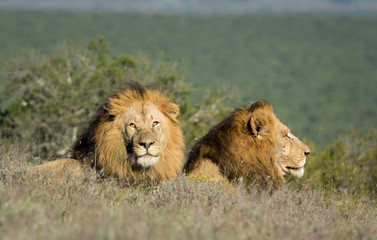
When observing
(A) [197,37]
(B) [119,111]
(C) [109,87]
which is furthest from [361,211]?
(A) [197,37]

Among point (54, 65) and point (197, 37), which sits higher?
point (197, 37)

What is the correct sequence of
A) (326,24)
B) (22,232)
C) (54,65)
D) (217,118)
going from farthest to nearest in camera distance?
(326,24) < (54,65) < (217,118) < (22,232)

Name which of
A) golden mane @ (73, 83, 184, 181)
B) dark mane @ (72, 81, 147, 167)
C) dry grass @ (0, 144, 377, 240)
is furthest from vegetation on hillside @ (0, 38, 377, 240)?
dark mane @ (72, 81, 147, 167)

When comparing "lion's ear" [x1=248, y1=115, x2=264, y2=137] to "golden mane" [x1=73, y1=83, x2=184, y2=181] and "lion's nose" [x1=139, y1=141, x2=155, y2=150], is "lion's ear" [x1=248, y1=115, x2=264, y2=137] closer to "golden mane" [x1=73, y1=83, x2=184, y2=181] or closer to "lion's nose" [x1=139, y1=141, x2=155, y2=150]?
"golden mane" [x1=73, y1=83, x2=184, y2=181]

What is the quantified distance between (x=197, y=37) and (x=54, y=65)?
256 ft

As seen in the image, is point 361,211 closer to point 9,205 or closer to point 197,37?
point 9,205

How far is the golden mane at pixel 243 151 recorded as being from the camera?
6.05 metres

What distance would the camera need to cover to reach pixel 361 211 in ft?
18.9

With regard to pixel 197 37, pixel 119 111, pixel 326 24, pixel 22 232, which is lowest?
pixel 22 232

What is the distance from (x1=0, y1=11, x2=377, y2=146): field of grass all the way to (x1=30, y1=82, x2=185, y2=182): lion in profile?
40.7 m

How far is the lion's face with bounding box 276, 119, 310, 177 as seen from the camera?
640cm

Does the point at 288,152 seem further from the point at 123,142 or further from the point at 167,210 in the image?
the point at 167,210

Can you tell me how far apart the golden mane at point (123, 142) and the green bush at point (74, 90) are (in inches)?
236

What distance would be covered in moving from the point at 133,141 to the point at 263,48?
3288 inches
